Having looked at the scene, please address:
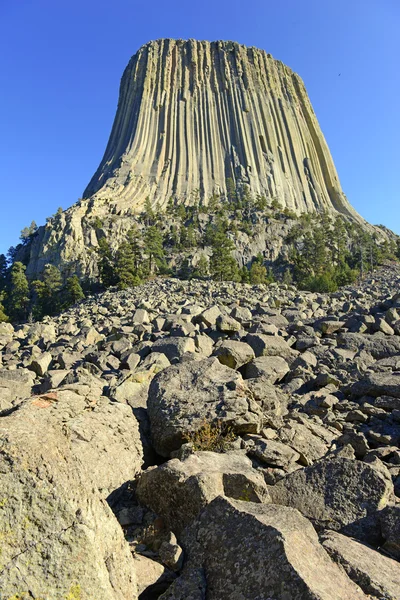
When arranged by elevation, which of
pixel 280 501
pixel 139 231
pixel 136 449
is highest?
pixel 139 231

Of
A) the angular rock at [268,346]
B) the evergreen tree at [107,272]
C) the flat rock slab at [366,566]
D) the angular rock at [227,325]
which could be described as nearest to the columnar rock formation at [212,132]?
the evergreen tree at [107,272]

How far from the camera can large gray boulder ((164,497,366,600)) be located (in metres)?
2.22

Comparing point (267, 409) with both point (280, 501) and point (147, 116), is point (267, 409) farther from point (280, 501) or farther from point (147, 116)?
point (147, 116)

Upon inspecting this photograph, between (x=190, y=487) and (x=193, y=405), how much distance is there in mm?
1790

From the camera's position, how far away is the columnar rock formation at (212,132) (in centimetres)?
7838

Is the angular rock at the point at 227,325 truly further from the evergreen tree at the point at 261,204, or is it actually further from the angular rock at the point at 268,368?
the evergreen tree at the point at 261,204

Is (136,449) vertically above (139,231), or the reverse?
(139,231)

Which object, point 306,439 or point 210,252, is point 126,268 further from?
point 306,439

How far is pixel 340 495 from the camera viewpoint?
139 inches

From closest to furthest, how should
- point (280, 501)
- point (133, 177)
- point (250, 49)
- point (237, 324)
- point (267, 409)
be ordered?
point (280, 501), point (267, 409), point (237, 324), point (133, 177), point (250, 49)

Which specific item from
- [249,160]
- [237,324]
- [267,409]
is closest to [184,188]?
[249,160]

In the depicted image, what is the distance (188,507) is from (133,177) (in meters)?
76.2

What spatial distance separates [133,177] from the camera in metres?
74.6

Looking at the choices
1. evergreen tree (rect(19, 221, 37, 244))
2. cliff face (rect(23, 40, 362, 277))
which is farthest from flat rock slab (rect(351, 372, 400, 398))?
evergreen tree (rect(19, 221, 37, 244))
